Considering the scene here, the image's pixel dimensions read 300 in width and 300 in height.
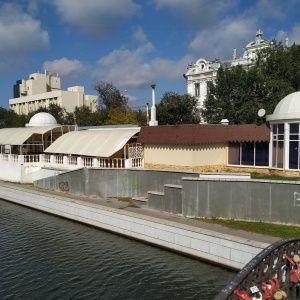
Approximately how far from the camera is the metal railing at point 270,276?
6.73 m

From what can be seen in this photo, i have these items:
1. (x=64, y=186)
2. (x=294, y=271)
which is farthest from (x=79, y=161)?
(x=294, y=271)

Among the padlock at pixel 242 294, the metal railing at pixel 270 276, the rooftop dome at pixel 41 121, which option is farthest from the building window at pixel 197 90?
the padlock at pixel 242 294

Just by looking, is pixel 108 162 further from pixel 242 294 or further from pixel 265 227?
pixel 242 294

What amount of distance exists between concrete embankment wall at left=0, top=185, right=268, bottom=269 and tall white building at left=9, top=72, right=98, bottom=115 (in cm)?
7439

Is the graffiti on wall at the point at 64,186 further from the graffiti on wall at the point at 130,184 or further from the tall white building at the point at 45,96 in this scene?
the tall white building at the point at 45,96

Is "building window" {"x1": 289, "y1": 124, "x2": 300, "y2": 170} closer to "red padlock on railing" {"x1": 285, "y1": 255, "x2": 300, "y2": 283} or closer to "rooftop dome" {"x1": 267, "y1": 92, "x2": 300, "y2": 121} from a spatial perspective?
"rooftop dome" {"x1": 267, "y1": 92, "x2": 300, "y2": 121}

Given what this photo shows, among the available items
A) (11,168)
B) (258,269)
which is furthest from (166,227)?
(11,168)

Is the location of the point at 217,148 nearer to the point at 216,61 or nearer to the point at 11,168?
the point at 11,168

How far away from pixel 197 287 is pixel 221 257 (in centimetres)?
151

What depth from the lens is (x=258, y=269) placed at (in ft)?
25.1

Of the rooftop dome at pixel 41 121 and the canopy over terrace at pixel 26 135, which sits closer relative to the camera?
the canopy over terrace at pixel 26 135

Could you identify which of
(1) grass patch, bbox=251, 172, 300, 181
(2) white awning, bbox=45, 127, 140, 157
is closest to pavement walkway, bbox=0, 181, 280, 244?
(2) white awning, bbox=45, 127, 140, 157

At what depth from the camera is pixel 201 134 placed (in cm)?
1966

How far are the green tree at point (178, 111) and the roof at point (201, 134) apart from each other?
1843 cm
